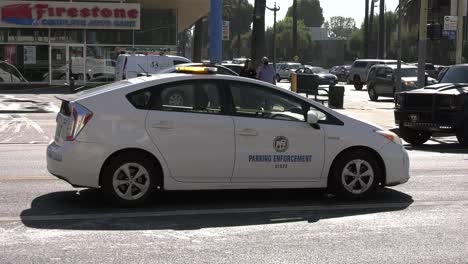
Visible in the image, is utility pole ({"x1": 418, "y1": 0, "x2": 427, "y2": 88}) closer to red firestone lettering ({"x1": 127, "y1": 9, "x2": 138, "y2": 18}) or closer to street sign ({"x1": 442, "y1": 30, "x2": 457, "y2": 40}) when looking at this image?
street sign ({"x1": 442, "y1": 30, "x2": 457, "y2": 40})

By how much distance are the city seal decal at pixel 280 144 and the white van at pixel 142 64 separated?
16865 millimetres

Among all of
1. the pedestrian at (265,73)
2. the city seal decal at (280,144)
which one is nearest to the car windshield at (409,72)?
the pedestrian at (265,73)

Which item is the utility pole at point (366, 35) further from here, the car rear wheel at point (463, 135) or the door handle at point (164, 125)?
the door handle at point (164, 125)

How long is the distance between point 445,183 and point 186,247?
4.81 m

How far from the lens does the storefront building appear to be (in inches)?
1268

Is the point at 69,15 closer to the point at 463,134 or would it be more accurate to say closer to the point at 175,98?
the point at 463,134

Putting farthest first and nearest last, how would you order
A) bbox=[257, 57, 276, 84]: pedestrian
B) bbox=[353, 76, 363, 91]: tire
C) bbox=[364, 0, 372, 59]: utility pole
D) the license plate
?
bbox=[364, 0, 372, 59]: utility pole
bbox=[353, 76, 363, 91]: tire
bbox=[257, 57, 276, 84]: pedestrian
the license plate

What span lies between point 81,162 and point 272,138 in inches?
84.1

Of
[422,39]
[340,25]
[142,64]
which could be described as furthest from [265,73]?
[340,25]

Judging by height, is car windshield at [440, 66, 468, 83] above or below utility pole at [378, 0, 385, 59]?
below

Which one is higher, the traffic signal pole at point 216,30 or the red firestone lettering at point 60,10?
the red firestone lettering at point 60,10

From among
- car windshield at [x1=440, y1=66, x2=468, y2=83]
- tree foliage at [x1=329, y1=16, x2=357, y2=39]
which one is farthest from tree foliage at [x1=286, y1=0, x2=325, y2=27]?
car windshield at [x1=440, y1=66, x2=468, y2=83]

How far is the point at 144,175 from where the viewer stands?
23.7 feet

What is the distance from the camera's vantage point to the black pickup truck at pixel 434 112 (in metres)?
13.5
